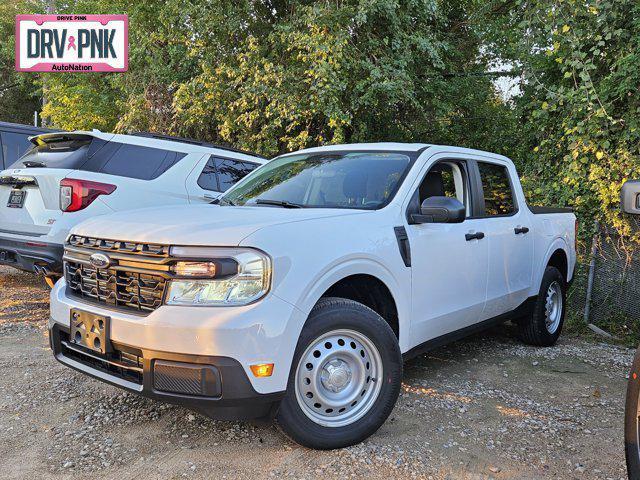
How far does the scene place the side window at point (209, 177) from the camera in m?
6.48

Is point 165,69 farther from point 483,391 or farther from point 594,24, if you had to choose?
point 483,391

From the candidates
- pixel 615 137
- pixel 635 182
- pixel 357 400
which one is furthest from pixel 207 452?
pixel 615 137

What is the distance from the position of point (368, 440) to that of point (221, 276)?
53.8 inches

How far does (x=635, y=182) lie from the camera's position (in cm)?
239

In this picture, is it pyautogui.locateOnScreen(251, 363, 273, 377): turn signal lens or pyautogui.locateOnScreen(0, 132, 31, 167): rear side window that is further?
pyautogui.locateOnScreen(0, 132, 31, 167): rear side window

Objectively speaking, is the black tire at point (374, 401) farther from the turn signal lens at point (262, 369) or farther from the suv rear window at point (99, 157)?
the suv rear window at point (99, 157)

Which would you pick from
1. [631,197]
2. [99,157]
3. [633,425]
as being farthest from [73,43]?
[633,425]

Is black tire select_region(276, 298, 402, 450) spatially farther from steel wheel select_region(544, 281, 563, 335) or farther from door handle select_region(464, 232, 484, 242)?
steel wheel select_region(544, 281, 563, 335)

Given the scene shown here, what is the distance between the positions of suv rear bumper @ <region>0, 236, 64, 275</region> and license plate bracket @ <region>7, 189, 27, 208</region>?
1.22ft

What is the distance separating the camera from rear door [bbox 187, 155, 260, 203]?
6.38 m

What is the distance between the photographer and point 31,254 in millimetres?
5332

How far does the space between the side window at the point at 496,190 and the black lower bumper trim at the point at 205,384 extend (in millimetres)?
2817

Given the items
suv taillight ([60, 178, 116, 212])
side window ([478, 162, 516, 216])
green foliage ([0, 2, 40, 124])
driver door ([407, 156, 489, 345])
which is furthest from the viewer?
green foliage ([0, 2, 40, 124])

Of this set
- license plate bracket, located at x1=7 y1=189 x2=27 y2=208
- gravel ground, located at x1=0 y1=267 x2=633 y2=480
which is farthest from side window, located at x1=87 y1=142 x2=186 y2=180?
gravel ground, located at x1=0 y1=267 x2=633 y2=480
